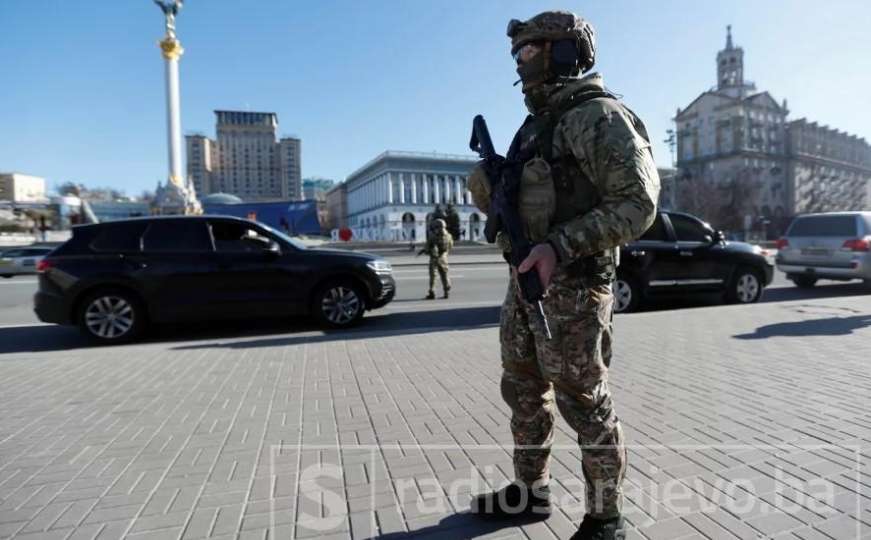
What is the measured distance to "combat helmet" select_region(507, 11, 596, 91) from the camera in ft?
6.50

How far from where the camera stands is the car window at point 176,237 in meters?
7.10

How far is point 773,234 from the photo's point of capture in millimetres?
86750

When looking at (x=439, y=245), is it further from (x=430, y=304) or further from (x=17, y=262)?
(x=17, y=262)

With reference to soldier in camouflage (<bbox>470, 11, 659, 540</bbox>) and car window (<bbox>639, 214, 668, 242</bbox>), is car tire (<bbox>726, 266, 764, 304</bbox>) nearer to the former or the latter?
car window (<bbox>639, 214, 668, 242</bbox>)

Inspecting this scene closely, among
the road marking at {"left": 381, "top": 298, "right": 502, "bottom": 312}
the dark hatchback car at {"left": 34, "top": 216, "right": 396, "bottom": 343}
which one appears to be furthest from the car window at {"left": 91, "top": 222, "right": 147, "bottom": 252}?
the road marking at {"left": 381, "top": 298, "right": 502, "bottom": 312}

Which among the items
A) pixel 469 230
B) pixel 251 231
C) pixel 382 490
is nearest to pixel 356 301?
pixel 251 231

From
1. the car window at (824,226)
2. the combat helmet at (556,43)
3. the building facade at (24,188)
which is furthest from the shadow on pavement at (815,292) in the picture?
the building facade at (24,188)

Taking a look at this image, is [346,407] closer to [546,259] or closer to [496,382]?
[496,382]

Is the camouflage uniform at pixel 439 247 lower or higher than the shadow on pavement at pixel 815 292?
higher

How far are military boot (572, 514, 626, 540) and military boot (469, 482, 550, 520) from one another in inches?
13.1

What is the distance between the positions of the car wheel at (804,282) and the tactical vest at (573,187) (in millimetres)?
13066

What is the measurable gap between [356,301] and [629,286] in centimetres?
461

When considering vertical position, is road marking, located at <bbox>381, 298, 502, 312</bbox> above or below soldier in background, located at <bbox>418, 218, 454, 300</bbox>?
below

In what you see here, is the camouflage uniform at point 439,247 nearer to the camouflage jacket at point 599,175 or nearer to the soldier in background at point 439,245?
the soldier in background at point 439,245
